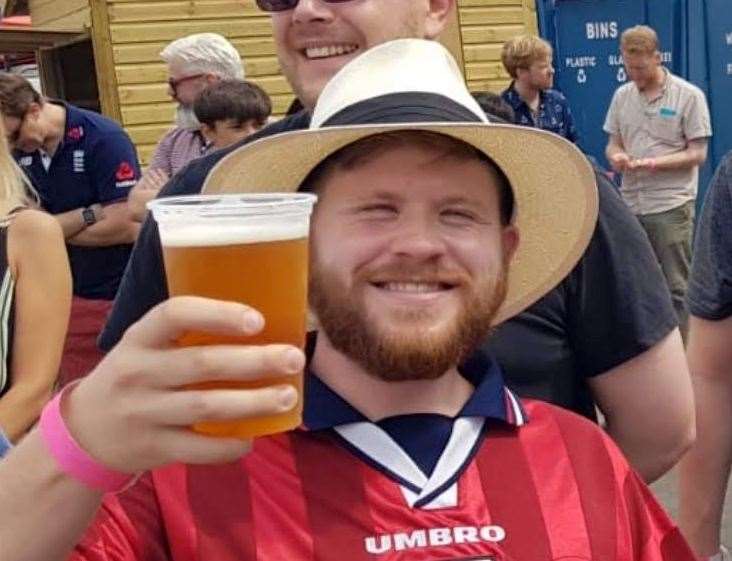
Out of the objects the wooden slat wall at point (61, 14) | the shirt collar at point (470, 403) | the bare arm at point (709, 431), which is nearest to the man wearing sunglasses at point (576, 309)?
the shirt collar at point (470, 403)

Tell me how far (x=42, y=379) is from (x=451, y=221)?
1.64 m

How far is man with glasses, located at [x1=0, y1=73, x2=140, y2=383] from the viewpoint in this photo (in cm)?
538

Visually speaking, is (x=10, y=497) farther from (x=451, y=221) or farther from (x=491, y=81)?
(x=491, y=81)

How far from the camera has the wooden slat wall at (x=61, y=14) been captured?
10594mm

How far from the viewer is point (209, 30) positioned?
1063 centimetres

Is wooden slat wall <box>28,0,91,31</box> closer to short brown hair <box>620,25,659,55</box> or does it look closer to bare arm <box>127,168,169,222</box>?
short brown hair <box>620,25,659,55</box>

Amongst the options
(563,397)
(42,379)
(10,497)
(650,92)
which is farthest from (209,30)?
(10,497)

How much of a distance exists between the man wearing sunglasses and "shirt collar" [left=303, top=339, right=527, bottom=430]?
1.02 feet

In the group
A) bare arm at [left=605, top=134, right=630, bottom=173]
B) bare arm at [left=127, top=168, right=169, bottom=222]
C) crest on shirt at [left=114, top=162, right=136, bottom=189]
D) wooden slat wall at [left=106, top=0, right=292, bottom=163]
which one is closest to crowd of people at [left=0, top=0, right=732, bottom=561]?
bare arm at [left=127, top=168, right=169, bottom=222]

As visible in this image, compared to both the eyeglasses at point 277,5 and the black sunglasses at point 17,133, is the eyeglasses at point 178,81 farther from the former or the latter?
the eyeglasses at point 277,5

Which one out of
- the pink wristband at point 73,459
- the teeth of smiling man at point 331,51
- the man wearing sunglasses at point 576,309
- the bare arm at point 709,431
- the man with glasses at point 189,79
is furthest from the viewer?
the man with glasses at point 189,79

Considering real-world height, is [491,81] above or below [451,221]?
below

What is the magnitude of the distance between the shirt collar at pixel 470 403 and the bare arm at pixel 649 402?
487 millimetres

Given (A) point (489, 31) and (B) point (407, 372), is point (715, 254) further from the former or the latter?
(A) point (489, 31)
